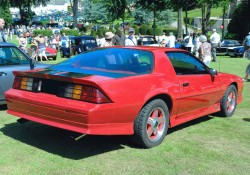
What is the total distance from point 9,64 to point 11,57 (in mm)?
181

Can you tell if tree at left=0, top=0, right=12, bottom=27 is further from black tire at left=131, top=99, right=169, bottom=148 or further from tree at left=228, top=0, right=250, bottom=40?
black tire at left=131, top=99, right=169, bottom=148

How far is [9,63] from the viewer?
285 inches

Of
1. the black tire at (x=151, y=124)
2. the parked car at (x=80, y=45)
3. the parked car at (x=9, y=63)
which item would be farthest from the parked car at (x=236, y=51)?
the black tire at (x=151, y=124)

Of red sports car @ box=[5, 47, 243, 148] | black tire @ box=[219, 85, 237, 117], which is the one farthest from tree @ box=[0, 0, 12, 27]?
red sports car @ box=[5, 47, 243, 148]

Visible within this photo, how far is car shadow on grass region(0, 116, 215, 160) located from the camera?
4.71 metres

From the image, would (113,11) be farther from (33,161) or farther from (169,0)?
(33,161)

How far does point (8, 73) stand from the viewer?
693cm

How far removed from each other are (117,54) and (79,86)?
1192mm

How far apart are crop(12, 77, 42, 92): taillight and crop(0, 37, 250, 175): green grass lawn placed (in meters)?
0.76

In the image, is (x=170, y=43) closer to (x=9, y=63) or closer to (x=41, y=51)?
(x=41, y=51)

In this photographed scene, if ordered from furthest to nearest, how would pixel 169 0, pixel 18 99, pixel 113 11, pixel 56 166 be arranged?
pixel 113 11 < pixel 169 0 < pixel 18 99 < pixel 56 166

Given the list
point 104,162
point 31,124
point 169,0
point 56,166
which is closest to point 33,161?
point 56,166

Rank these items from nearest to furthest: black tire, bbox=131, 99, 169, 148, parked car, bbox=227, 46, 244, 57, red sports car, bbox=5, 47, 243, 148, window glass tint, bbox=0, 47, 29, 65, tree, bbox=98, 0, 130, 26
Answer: red sports car, bbox=5, 47, 243, 148 → black tire, bbox=131, 99, 169, 148 → window glass tint, bbox=0, 47, 29, 65 → parked car, bbox=227, 46, 244, 57 → tree, bbox=98, 0, 130, 26

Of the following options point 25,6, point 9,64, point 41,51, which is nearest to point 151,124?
point 9,64
